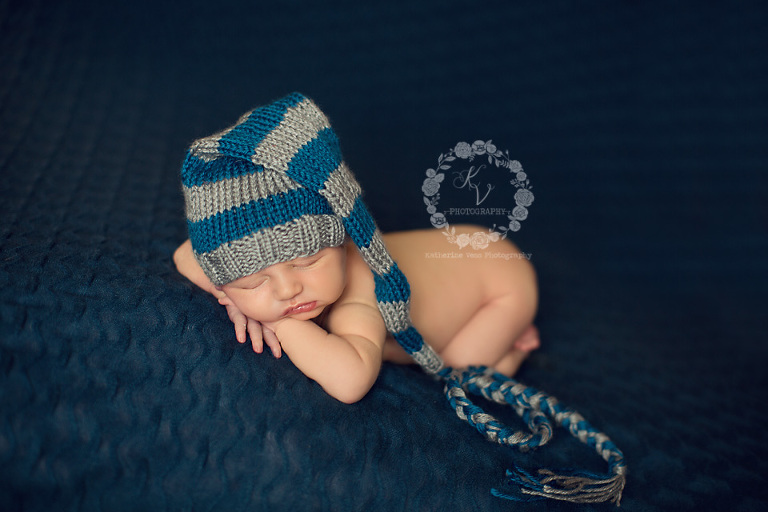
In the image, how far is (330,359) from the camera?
0.84 metres

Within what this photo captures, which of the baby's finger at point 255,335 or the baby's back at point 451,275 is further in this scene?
the baby's back at point 451,275

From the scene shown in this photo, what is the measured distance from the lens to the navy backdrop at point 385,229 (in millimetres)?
731

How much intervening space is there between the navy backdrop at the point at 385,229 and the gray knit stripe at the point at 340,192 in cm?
23

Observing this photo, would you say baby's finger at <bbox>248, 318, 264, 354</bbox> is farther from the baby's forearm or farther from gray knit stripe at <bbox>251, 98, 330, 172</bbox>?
gray knit stripe at <bbox>251, 98, 330, 172</bbox>

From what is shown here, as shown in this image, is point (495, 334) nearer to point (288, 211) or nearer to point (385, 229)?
point (385, 229)

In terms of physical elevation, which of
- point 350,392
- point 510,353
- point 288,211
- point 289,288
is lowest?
point 510,353

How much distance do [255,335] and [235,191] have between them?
204mm

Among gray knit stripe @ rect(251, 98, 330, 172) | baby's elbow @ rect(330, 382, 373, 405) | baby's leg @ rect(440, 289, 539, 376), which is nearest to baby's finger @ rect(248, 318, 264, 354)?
baby's elbow @ rect(330, 382, 373, 405)

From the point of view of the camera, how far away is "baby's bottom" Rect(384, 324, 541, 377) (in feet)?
Answer: 3.71

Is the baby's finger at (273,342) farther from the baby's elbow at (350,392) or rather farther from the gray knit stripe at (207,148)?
the gray knit stripe at (207,148)

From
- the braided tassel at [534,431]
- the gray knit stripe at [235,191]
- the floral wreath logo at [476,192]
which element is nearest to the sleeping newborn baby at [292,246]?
the gray knit stripe at [235,191]

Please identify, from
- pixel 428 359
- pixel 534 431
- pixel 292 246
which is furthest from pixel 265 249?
pixel 534 431

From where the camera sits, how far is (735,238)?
1.64 m

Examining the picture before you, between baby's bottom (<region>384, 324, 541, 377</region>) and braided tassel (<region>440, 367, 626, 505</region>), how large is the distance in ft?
0.35
